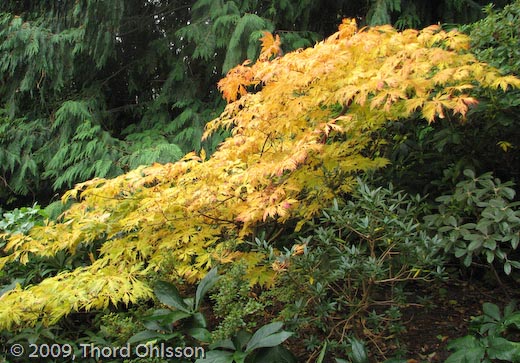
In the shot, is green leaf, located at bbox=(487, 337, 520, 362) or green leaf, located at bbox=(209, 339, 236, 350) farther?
green leaf, located at bbox=(209, 339, 236, 350)

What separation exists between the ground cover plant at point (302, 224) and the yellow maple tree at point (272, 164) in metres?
0.01

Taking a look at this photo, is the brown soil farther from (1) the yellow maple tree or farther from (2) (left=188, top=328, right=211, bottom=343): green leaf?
(2) (left=188, top=328, right=211, bottom=343): green leaf

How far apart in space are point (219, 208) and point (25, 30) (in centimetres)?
392

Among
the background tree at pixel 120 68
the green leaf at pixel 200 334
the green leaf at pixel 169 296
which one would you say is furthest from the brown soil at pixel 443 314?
the background tree at pixel 120 68

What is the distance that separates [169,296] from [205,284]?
7.7 inches

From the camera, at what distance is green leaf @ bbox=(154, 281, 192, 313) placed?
2.08 metres

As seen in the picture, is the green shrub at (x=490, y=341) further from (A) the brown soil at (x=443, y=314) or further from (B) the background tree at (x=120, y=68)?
(B) the background tree at (x=120, y=68)

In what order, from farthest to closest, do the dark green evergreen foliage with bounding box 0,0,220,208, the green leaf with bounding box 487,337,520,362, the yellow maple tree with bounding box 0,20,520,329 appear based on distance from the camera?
the dark green evergreen foliage with bounding box 0,0,220,208 → the yellow maple tree with bounding box 0,20,520,329 → the green leaf with bounding box 487,337,520,362

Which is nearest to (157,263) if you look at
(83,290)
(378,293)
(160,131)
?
(83,290)

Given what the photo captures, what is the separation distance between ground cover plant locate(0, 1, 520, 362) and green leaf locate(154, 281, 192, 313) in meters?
0.01

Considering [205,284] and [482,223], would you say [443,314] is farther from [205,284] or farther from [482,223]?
[205,284]

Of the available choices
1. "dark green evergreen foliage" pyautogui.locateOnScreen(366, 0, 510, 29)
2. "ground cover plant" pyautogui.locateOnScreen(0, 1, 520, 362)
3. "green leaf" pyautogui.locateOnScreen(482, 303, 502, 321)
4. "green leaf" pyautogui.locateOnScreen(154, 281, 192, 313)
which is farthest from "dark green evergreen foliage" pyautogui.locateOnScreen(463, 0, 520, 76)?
"green leaf" pyautogui.locateOnScreen(154, 281, 192, 313)

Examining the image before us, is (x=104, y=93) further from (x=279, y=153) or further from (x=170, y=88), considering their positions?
(x=279, y=153)

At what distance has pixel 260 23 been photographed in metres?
4.24
